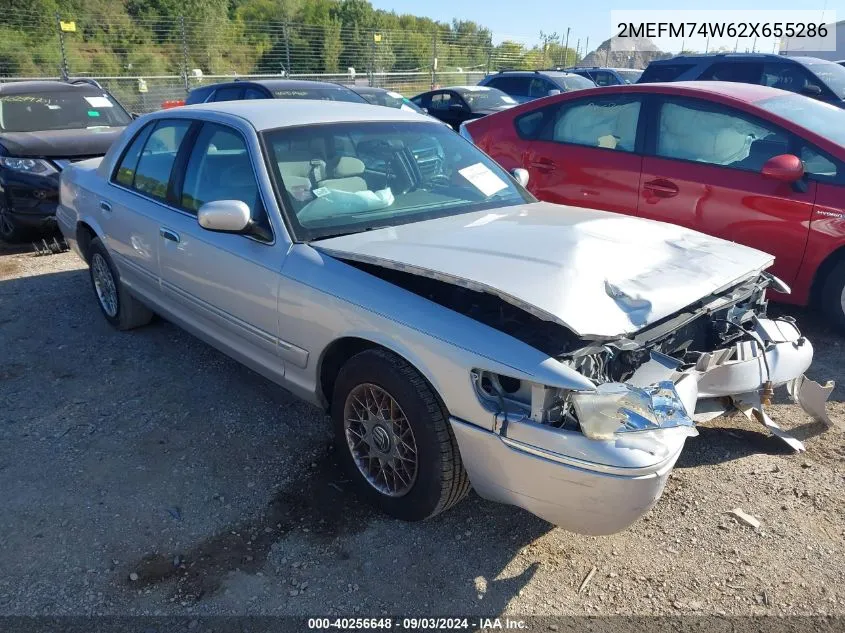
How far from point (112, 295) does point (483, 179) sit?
282 cm

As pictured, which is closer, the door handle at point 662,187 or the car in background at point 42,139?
the door handle at point 662,187

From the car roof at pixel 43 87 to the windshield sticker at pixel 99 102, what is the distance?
145 mm

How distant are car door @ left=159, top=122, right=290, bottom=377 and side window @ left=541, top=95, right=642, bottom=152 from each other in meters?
3.16

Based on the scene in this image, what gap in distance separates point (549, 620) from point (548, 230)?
1682 mm

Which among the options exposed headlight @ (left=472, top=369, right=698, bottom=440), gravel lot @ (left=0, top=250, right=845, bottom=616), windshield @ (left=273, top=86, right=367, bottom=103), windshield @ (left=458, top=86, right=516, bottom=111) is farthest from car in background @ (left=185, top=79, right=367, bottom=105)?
exposed headlight @ (left=472, top=369, right=698, bottom=440)

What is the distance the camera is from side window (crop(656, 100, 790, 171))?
483 centimetres

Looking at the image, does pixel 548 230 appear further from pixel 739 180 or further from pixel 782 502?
pixel 739 180

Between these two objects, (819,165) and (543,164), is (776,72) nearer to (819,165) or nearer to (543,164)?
(543,164)

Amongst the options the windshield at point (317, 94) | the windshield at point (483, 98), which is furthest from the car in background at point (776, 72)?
the windshield at point (317, 94)

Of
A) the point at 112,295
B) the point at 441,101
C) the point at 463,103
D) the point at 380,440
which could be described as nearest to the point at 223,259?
the point at 380,440

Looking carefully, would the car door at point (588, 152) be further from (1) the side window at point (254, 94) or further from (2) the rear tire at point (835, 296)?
(1) the side window at point (254, 94)

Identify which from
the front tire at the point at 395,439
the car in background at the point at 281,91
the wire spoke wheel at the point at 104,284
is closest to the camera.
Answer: the front tire at the point at 395,439

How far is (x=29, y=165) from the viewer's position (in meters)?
7.14

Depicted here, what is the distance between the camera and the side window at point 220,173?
342cm
